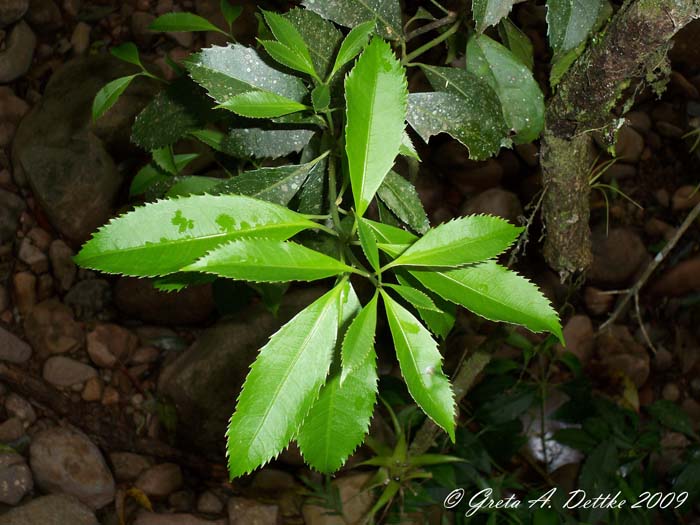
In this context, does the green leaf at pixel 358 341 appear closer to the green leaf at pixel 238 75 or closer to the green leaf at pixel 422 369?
the green leaf at pixel 422 369

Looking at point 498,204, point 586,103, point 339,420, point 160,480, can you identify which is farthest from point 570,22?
point 160,480

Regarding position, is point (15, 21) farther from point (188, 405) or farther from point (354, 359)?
point (354, 359)

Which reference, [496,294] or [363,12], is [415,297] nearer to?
[496,294]

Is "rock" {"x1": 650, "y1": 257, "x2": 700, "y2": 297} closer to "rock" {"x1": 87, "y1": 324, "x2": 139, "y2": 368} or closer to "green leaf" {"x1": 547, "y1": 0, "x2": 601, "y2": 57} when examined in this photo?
A: "green leaf" {"x1": 547, "y1": 0, "x2": 601, "y2": 57}

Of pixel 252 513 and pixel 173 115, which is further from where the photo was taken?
pixel 252 513

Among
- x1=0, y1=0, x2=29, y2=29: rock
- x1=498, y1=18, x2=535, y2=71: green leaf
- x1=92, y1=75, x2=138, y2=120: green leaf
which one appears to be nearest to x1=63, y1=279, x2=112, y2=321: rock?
x1=0, y1=0, x2=29, y2=29: rock

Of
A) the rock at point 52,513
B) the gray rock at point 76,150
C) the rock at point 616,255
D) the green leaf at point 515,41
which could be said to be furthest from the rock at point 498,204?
the rock at point 52,513
